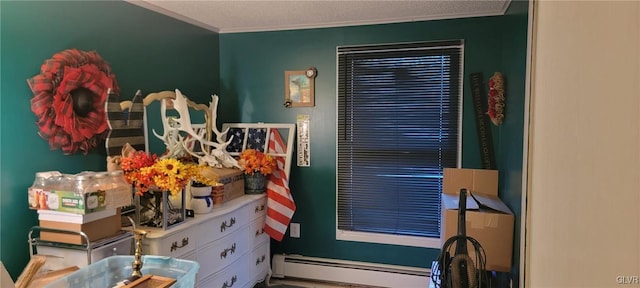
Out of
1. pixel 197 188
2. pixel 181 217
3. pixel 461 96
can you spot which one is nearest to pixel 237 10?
pixel 197 188

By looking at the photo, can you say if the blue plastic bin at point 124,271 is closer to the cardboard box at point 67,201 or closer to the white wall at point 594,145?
the cardboard box at point 67,201

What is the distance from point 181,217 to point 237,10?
150 centimetres

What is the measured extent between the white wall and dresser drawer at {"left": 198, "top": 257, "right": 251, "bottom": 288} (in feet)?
6.09

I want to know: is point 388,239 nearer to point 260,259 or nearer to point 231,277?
point 260,259

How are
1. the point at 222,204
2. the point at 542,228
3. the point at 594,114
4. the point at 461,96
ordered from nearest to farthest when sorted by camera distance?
the point at 594,114 → the point at 542,228 → the point at 222,204 → the point at 461,96

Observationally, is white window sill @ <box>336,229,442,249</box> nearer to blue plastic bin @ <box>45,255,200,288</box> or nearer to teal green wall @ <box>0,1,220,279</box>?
blue plastic bin @ <box>45,255,200,288</box>

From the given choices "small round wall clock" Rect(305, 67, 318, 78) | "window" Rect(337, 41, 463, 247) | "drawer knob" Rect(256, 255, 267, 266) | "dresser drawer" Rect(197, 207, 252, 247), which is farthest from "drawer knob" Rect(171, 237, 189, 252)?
"small round wall clock" Rect(305, 67, 318, 78)

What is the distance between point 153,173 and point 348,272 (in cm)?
191

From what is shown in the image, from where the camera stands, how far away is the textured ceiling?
8.15ft

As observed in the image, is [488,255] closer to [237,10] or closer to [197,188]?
[197,188]

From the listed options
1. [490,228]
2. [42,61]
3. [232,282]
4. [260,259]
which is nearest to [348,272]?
[260,259]

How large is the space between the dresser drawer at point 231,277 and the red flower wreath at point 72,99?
3.39ft

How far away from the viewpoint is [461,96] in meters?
2.83

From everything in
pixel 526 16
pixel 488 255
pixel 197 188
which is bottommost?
pixel 488 255
